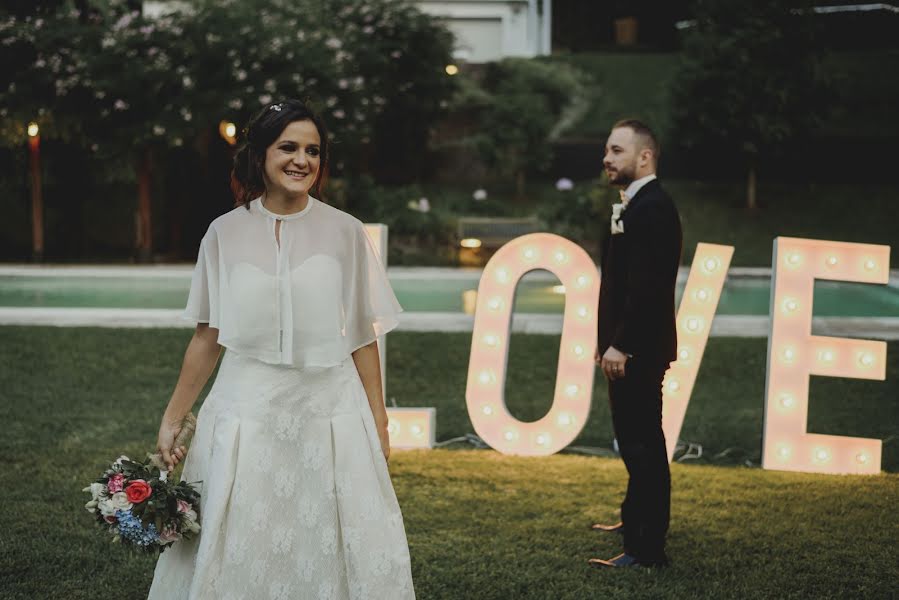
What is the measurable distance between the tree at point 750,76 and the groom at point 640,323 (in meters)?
17.1

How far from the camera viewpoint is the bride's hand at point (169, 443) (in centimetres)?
335

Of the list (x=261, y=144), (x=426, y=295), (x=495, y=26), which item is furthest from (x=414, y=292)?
(x=495, y=26)

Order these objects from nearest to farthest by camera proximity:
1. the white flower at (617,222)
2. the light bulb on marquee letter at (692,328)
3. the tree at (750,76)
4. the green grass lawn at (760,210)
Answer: the white flower at (617,222) < the light bulb on marquee letter at (692,328) < the tree at (750,76) < the green grass lawn at (760,210)

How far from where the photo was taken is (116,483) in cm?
322

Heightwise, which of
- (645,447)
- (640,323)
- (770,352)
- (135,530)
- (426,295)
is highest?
(640,323)

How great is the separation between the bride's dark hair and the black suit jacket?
5.73ft

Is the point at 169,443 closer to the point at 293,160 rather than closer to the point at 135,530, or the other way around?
the point at 135,530

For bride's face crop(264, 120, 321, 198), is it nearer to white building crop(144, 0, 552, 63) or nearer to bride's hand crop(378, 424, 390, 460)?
bride's hand crop(378, 424, 390, 460)

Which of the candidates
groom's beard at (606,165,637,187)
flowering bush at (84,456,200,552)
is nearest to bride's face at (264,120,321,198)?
flowering bush at (84,456,200,552)

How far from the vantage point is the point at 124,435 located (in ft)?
23.6

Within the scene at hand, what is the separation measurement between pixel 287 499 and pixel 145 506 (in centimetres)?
41

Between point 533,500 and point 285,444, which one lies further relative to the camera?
point 533,500

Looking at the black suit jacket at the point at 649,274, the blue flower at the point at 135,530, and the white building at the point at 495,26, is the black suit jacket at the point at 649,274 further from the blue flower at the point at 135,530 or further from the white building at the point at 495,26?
the white building at the point at 495,26

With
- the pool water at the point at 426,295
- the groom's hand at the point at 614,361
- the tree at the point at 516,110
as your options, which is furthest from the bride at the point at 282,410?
the tree at the point at 516,110
